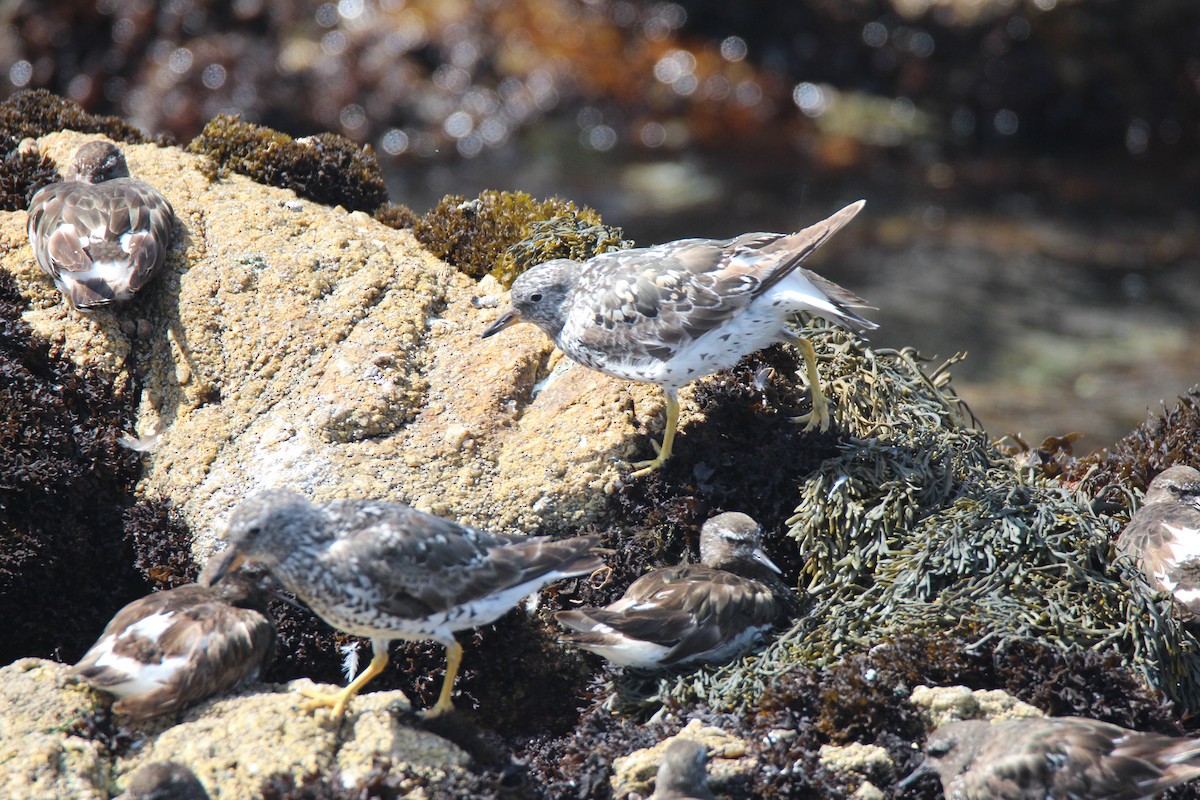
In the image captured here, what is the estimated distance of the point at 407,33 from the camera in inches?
661

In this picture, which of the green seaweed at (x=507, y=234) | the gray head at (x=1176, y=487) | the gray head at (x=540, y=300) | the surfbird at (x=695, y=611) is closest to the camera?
the surfbird at (x=695, y=611)

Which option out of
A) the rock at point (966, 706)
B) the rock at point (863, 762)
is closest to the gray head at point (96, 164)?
the rock at point (863, 762)

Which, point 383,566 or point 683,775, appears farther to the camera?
point 383,566

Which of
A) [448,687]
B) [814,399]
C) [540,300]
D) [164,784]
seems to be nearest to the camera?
[164,784]

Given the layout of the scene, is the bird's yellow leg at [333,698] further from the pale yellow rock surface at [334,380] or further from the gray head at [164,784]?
the pale yellow rock surface at [334,380]

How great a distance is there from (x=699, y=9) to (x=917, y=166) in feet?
14.7

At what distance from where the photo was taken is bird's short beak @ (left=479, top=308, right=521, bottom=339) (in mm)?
6547

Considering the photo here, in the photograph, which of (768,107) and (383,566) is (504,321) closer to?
(383,566)

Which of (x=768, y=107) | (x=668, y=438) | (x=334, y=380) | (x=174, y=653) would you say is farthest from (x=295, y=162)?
(x=768, y=107)

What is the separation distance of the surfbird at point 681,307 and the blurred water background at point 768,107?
25.2 feet

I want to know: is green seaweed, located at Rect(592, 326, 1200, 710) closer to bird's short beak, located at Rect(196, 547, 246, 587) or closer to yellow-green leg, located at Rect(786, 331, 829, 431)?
yellow-green leg, located at Rect(786, 331, 829, 431)

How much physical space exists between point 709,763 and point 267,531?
2386 millimetres

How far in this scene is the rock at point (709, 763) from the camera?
16.6 feet

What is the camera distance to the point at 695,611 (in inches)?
223
